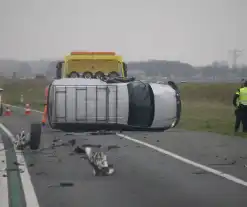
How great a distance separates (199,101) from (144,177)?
118ft

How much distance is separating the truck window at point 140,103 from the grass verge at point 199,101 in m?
7.18

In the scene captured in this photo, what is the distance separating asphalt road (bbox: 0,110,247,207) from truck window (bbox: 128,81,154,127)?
2.97 feet

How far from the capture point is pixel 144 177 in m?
10.4

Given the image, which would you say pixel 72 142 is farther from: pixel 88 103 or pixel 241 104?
pixel 241 104

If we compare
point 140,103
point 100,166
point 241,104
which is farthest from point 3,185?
point 241,104

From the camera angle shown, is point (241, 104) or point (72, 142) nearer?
point (72, 142)

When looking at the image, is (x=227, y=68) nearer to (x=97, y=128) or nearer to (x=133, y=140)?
(x=133, y=140)

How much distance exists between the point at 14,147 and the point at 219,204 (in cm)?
834

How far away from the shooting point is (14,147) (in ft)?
50.3

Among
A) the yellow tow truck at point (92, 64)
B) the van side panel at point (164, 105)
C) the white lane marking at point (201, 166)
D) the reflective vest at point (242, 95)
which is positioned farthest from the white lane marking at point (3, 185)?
the reflective vest at point (242, 95)

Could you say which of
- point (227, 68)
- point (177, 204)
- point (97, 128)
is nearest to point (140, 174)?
point (97, 128)

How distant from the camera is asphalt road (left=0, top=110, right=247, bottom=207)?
8.30m

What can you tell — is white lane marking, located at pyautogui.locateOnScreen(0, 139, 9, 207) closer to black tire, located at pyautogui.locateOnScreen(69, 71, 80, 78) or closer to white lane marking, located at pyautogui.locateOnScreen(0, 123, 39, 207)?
white lane marking, located at pyautogui.locateOnScreen(0, 123, 39, 207)

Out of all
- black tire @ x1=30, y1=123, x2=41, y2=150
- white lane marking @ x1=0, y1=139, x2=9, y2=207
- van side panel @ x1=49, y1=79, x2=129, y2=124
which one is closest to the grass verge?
black tire @ x1=30, y1=123, x2=41, y2=150
